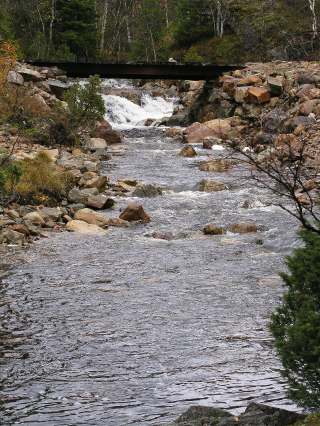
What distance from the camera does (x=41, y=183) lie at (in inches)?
879

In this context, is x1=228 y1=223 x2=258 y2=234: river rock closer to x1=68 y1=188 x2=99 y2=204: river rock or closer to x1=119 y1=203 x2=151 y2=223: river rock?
x1=119 y1=203 x2=151 y2=223: river rock

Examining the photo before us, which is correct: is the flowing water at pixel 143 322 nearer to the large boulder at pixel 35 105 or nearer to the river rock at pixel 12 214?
the river rock at pixel 12 214

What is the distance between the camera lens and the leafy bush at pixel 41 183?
2147cm

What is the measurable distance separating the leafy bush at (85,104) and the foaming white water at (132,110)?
11.4 m

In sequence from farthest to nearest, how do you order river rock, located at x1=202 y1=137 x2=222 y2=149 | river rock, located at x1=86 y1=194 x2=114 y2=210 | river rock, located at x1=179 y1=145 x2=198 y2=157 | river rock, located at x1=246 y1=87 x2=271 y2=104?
river rock, located at x1=246 y1=87 x2=271 y2=104, river rock, located at x1=202 y1=137 x2=222 y2=149, river rock, located at x1=179 y1=145 x2=198 y2=157, river rock, located at x1=86 y1=194 x2=114 y2=210

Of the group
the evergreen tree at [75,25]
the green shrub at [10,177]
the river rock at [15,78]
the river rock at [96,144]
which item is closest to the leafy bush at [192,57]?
the evergreen tree at [75,25]

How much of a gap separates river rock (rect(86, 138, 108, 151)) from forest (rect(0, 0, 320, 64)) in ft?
85.0

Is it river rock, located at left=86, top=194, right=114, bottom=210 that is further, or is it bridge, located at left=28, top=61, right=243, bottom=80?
bridge, located at left=28, top=61, right=243, bottom=80

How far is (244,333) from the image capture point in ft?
38.1

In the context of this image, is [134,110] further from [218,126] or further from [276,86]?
[218,126]

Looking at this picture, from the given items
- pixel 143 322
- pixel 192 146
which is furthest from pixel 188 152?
pixel 143 322

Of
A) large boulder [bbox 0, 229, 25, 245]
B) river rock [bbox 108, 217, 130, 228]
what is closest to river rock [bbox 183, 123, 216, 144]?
river rock [bbox 108, 217, 130, 228]

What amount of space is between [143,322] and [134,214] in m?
8.30

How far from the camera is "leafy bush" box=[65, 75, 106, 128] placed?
33.4 meters
